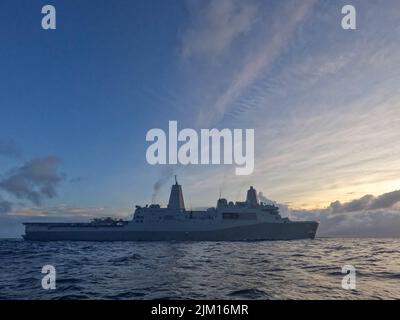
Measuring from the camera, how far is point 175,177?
83750 mm

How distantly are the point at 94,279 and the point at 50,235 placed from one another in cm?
6878

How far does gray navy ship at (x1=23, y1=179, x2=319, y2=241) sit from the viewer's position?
72125mm

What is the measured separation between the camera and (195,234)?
71.9 m

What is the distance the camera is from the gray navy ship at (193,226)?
72.1 meters

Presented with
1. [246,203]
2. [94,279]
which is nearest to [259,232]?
[246,203]

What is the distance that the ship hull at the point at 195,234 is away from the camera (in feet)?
236

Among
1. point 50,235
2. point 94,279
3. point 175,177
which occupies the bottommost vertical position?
point 50,235

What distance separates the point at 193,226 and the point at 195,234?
1.81m

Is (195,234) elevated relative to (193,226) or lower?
lower

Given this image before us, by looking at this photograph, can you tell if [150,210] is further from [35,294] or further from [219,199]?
[35,294]

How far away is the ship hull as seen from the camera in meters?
72.0
